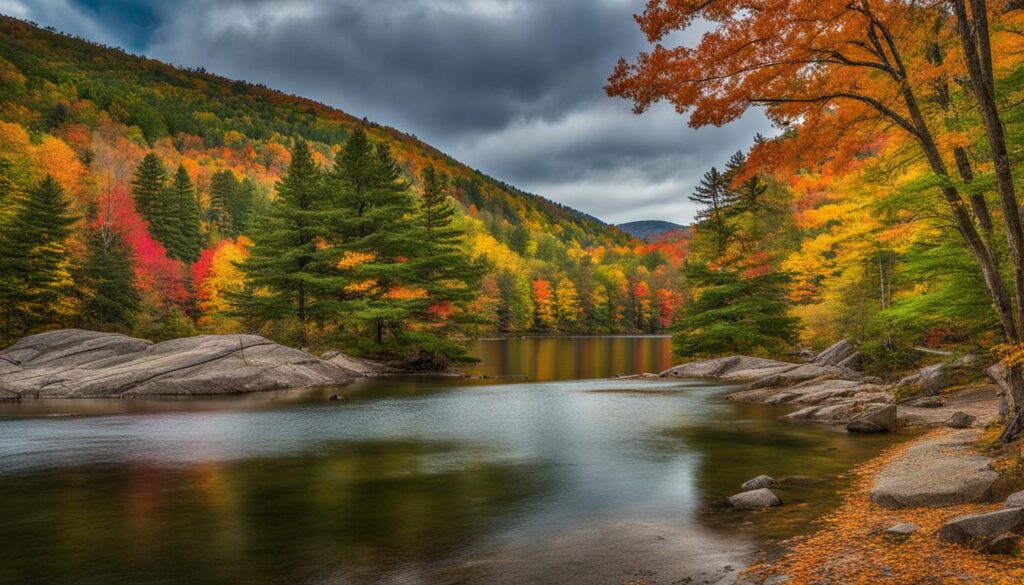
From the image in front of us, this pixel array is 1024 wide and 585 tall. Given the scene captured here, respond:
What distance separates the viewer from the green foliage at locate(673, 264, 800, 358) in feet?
124

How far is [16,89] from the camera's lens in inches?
3639

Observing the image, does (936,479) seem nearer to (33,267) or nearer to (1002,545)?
(1002,545)

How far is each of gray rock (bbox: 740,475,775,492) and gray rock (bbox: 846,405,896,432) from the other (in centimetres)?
722

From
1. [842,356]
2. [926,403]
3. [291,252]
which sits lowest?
[926,403]

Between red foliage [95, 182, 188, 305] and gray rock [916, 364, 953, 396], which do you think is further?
red foliage [95, 182, 188, 305]

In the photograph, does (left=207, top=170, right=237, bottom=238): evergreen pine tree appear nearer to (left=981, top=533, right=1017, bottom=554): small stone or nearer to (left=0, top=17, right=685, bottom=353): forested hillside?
(left=0, top=17, right=685, bottom=353): forested hillside

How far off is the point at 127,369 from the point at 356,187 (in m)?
18.2

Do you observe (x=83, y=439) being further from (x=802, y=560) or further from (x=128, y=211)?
(x=128, y=211)

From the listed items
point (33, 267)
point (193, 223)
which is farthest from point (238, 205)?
point (33, 267)

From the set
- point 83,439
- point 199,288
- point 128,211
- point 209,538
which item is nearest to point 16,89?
point 128,211

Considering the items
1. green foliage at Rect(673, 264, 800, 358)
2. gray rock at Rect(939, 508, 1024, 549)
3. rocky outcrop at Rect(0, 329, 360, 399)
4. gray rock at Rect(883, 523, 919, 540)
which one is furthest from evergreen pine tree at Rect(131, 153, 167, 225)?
Answer: gray rock at Rect(939, 508, 1024, 549)

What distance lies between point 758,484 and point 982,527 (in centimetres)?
466

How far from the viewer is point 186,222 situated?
73438mm

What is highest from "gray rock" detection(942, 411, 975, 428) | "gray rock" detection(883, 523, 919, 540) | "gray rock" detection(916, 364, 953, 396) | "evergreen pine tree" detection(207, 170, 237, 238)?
"evergreen pine tree" detection(207, 170, 237, 238)
